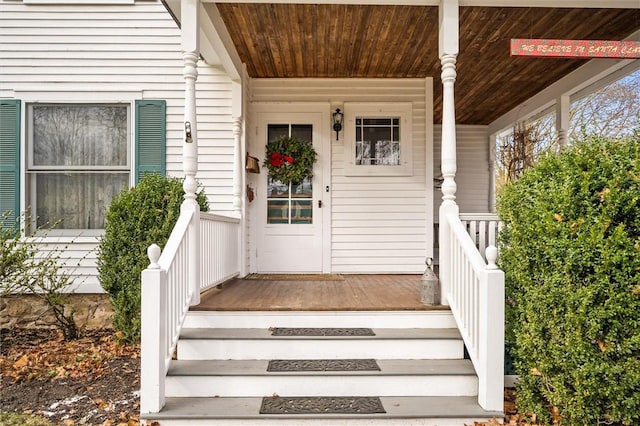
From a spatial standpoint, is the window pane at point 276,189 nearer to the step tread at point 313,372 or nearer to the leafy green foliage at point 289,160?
the leafy green foliage at point 289,160

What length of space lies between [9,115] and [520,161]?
7.41 metres

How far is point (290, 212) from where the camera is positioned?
5539 millimetres

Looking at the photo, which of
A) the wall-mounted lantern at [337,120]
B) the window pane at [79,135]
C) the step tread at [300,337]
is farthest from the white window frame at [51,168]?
the step tread at [300,337]

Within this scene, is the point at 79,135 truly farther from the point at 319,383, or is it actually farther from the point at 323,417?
the point at 323,417

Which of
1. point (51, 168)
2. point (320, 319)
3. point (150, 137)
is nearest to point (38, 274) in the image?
point (51, 168)

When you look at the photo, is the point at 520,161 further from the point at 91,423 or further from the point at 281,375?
the point at 91,423

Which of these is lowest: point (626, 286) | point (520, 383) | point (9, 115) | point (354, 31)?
point (520, 383)

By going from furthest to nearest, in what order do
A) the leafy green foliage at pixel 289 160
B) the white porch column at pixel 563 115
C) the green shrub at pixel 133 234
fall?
1. the white porch column at pixel 563 115
2. the leafy green foliage at pixel 289 160
3. the green shrub at pixel 133 234

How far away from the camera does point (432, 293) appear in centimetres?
330

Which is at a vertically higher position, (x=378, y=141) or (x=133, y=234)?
(x=378, y=141)

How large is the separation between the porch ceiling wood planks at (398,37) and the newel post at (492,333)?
8.24 ft

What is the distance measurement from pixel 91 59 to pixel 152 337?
3.95 metres

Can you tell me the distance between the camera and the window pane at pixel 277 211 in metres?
5.52

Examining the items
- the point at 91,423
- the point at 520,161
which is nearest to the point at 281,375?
the point at 91,423
